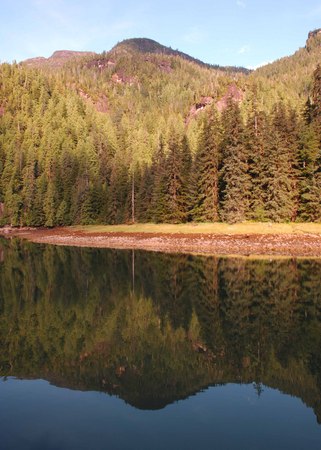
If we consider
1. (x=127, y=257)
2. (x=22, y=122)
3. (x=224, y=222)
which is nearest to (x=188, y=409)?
(x=127, y=257)

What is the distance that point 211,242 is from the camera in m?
55.4

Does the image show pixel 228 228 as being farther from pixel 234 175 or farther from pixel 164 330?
pixel 164 330

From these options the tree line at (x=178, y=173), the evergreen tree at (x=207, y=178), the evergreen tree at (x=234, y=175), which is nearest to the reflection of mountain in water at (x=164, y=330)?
the evergreen tree at (x=234, y=175)

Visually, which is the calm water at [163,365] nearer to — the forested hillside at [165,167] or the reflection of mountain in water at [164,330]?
the reflection of mountain in water at [164,330]

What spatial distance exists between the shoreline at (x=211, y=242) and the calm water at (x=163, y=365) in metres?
18.4

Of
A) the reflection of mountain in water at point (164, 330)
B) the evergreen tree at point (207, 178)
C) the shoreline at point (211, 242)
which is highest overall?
the evergreen tree at point (207, 178)

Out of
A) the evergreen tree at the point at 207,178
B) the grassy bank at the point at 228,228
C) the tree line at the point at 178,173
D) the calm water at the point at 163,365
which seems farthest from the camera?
the evergreen tree at the point at 207,178

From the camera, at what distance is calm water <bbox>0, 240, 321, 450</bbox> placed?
1044cm

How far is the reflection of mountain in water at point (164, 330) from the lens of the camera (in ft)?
45.6

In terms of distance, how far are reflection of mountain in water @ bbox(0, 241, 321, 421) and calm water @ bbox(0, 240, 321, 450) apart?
2.5 inches

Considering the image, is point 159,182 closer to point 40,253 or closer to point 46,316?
point 40,253

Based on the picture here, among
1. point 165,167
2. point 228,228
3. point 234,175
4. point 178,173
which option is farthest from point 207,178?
point 228,228

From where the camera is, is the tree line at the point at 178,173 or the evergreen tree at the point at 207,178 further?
the evergreen tree at the point at 207,178

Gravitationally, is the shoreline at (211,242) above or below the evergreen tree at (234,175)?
below
